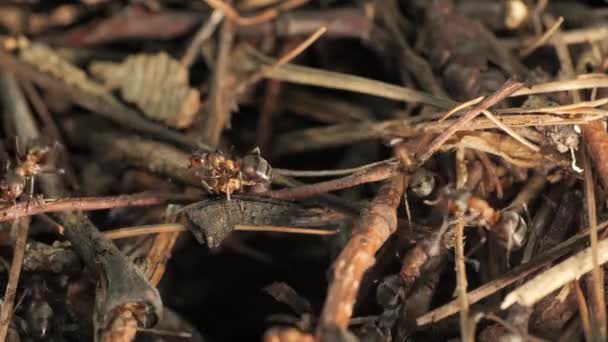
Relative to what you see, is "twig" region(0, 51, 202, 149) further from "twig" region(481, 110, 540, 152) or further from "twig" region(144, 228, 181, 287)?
"twig" region(481, 110, 540, 152)

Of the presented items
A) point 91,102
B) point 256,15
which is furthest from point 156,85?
point 256,15

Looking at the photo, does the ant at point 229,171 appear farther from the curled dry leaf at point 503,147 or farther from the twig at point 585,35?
the twig at point 585,35

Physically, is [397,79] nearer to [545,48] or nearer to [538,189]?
[545,48]

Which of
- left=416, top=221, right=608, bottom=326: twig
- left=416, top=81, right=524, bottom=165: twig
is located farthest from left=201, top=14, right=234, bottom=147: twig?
left=416, top=221, right=608, bottom=326: twig

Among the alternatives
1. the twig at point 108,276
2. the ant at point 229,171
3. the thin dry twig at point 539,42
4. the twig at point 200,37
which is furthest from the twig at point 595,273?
the twig at point 200,37

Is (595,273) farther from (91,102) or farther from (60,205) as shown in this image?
(91,102)

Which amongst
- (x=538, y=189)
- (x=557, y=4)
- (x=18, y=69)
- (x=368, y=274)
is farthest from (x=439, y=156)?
(x=18, y=69)
